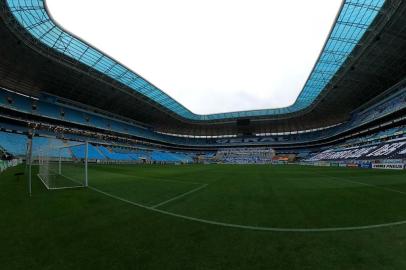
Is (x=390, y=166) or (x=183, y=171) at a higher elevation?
(x=390, y=166)

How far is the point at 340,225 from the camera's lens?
4914 mm

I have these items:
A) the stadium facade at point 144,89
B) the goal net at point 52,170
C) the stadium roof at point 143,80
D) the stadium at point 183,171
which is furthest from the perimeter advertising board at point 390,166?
the goal net at point 52,170

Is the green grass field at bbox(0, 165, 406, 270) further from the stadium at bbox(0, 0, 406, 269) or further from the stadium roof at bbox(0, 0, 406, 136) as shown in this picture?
the stadium roof at bbox(0, 0, 406, 136)

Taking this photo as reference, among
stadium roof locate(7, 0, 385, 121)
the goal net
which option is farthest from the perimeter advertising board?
the goal net

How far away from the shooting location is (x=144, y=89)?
171ft

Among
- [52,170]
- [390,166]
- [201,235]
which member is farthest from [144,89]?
[201,235]

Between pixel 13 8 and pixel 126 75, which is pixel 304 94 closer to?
pixel 126 75

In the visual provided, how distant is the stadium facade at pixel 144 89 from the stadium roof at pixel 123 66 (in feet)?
0.37

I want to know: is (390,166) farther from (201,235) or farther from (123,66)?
(123,66)

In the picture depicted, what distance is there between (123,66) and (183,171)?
2725cm

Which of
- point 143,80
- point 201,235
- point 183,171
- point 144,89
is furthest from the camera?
point 144,89

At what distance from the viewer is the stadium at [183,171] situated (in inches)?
142

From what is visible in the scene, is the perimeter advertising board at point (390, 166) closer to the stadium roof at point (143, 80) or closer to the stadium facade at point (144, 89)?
the stadium facade at point (144, 89)

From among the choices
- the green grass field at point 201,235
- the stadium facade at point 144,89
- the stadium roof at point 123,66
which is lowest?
the green grass field at point 201,235
